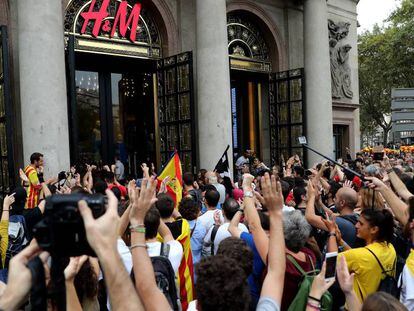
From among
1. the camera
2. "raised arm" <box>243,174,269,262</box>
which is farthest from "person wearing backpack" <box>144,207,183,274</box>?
the camera

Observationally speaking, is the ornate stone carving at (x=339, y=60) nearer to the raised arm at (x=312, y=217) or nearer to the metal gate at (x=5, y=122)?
the metal gate at (x=5, y=122)

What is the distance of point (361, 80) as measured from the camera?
48562 millimetres

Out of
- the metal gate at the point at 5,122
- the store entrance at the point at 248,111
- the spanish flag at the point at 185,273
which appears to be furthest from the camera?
the store entrance at the point at 248,111

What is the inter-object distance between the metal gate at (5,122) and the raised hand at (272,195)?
9.43m

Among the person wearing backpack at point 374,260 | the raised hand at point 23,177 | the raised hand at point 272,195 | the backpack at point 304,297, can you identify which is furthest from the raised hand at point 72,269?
the raised hand at point 23,177

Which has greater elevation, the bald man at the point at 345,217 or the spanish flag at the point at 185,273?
the bald man at the point at 345,217

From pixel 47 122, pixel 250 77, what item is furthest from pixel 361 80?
pixel 47 122

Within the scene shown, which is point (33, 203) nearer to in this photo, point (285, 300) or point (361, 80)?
point (285, 300)

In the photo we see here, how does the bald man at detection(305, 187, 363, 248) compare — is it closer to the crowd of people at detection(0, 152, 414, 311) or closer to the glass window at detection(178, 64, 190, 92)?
the crowd of people at detection(0, 152, 414, 311)

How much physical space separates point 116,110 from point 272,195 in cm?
1511

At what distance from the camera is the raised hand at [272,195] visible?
2746mm

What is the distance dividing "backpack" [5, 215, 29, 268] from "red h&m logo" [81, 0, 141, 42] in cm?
962

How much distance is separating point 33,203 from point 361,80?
4594 centimetres

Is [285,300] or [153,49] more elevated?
[153,49]
